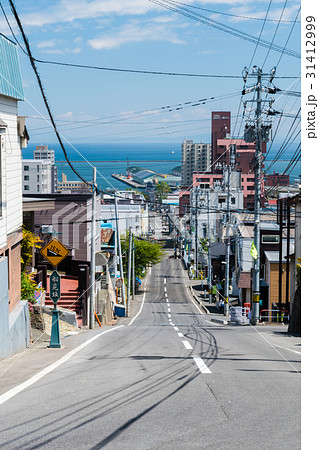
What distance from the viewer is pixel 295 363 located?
13.0 m

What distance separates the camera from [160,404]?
794cm

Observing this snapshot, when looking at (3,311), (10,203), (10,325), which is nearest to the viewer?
(3,311)

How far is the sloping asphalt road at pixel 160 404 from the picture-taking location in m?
6.26

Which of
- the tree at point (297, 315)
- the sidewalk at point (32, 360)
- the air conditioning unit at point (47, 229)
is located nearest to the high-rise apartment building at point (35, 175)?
the air conditioning unit at point (47, 229)

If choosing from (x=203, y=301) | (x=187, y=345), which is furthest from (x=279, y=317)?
(x=203, y=301)

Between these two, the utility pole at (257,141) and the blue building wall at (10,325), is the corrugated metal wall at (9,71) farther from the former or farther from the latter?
the utility pole at (257,141)

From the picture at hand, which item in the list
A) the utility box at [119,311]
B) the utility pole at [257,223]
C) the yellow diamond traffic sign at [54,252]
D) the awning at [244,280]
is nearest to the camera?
the yellow diamond traffic sign at [54,252]

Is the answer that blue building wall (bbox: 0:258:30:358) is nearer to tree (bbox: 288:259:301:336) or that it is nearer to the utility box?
tree (bbox: 288:259:301:336)

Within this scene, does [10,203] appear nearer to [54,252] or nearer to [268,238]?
[54,252]

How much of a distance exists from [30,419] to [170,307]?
156 ft

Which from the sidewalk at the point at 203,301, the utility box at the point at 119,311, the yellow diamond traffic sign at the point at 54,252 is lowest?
the sidewalk at the point at 203,301

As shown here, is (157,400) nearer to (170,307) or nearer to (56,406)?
(56,406)

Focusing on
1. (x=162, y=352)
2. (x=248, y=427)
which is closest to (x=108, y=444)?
(x=248, y=427)

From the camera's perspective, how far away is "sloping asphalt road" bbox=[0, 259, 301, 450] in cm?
626
